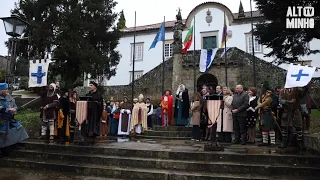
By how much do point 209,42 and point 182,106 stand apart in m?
20.2

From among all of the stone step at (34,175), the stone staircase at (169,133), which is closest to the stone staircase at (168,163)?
the stone step at (34,175)

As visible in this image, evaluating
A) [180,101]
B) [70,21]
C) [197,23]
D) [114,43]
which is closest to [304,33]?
[180,101]

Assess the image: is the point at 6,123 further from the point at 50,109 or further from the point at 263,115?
the point at 263,115

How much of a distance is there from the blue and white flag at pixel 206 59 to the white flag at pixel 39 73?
14367 millimetres

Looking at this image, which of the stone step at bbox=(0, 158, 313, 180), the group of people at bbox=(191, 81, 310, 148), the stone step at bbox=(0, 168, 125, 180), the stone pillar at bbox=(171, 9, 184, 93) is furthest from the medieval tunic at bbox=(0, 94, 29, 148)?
the stone pillar at bbox=(171, 9, 184, 93)

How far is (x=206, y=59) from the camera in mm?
21250

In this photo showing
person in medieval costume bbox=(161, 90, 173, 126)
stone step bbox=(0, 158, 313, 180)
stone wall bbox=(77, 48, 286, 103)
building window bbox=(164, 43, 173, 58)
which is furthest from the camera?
building window bbox=(164, 43, 173, 58)

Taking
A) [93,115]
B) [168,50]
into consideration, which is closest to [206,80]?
[168,50]

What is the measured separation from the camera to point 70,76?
17.9 meters

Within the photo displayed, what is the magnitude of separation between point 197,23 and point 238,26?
439 centimetres

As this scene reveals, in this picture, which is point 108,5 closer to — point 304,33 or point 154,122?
point 154,122

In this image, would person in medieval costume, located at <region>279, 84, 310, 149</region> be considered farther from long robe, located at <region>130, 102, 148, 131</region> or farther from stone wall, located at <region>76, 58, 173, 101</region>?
stone wall, located at <region>76, 58, 173, 101</region>

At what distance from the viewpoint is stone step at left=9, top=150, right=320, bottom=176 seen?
5.23m

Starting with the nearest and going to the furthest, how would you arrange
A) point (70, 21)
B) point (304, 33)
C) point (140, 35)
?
point (304, 33)
point (70, 21)
point (140, 35)
